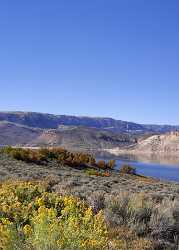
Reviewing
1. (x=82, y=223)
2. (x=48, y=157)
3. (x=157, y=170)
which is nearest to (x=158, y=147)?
(x=157, y=170)

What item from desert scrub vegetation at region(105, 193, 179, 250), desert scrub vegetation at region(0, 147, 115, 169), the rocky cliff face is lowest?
the rocky cliff face

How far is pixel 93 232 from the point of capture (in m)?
5.63

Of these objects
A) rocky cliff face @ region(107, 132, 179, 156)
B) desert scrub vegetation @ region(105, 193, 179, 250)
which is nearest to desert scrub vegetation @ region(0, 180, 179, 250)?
desert scrub vegetation @ region(105, 193, 179, 250)

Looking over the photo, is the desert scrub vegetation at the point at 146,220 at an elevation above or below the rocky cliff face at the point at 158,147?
above

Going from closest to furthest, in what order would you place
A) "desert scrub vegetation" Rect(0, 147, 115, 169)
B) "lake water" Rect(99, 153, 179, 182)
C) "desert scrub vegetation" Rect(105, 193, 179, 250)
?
1. "desert scrub vegetation" Rect(105, 193, 179, 250)
2. "desert scrub vegetation" Rect(0, 147, 115, 169)
3. "lake water" Rect(99, 153, 179, 182)

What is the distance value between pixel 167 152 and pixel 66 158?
125 meters

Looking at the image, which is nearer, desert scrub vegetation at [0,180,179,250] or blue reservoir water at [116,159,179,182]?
desert scrub vegetation at [0,180,179,250]

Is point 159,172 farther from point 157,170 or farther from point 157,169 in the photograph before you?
point 157,169

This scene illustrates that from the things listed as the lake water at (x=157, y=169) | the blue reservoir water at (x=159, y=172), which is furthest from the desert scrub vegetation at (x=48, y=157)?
the blue reservoir water at (x=159, y=172)

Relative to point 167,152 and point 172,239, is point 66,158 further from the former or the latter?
point 167,152

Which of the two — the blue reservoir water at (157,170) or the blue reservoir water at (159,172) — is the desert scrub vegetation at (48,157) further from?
the blue reservoir water at (159,172)

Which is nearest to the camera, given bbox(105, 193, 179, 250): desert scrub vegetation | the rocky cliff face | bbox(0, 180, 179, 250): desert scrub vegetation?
bbox(0, 180, 179, 250): desert scrub vegetation

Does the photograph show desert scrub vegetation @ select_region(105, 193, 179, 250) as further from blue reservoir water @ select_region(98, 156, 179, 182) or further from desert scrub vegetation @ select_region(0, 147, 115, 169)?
blue reservoir water @ select_region(98, 156, 179, 182)

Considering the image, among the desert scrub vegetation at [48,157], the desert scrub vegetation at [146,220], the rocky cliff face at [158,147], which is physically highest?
the desert scrub vegetation at [146,220]
